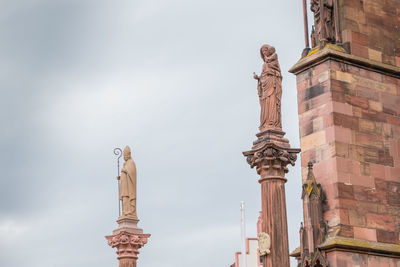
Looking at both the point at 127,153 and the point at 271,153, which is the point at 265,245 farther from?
the point at 127,153

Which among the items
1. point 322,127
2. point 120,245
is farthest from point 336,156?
point 120,245

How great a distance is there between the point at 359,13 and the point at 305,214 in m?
4.99

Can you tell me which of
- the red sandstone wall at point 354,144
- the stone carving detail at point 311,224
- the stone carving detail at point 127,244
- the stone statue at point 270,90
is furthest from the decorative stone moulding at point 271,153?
the stone carving detail at point 127,244

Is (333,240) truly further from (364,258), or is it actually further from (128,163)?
(128,163)

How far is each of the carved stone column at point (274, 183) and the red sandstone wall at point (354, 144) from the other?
101 centimetres

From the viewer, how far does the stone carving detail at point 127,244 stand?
2391 cm

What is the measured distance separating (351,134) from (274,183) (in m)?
2.29

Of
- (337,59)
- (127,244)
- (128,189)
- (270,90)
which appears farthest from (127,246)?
(337,59)

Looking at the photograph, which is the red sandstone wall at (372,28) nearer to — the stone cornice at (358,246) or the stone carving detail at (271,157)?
the stone carving detail at (271,157)

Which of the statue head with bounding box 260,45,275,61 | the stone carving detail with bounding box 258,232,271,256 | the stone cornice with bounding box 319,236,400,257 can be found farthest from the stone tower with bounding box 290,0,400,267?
the stone carving detail with bounding box 258,232,271,256

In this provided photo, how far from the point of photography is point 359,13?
21.1m

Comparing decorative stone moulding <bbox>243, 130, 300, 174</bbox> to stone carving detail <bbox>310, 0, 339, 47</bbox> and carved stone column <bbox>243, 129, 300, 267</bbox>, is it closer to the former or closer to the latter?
carved stone column <bbox>243, 129, 300, 267</bbox>

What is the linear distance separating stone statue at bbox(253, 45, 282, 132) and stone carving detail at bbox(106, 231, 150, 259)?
20.3 feet

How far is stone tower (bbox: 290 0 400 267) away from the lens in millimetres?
19219
